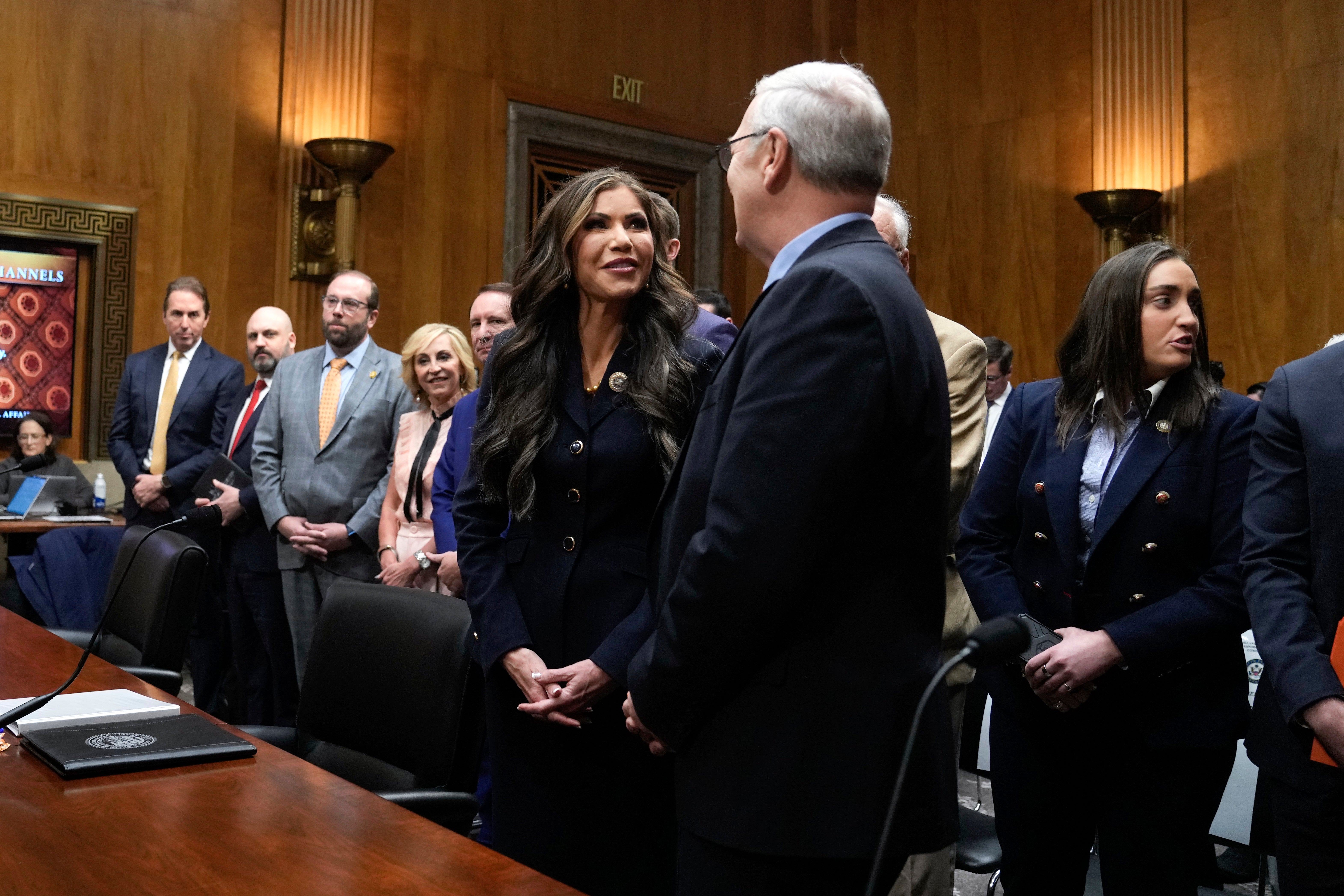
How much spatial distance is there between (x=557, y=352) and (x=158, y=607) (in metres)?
1.36

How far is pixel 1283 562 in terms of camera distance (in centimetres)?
182

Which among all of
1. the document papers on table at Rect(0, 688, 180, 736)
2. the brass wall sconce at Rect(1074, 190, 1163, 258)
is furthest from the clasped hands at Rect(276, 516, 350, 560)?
the brass wall sconce at Rect(1074, 190, 1163, 258)

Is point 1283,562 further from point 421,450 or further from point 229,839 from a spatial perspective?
point 421,450

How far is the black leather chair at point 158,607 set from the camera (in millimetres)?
2799

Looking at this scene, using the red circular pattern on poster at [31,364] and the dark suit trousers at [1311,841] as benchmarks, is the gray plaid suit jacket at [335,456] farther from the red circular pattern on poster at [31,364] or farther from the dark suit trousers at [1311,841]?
the dark suit trousers at [1311,841]

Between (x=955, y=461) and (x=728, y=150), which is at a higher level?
(x=728, y=150)

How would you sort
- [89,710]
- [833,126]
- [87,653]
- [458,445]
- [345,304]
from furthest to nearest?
[345,304] → [458,445] → [89,710] → [87,653] → [833,126]

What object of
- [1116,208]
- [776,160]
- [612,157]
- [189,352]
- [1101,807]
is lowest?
[1101,807]

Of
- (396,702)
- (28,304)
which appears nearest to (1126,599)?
(396,702)

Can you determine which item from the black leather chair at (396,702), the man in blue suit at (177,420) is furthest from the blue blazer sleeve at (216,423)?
the black leather chair at (396,702)

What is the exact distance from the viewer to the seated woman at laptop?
19.1ft

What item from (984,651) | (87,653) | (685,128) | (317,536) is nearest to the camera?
(984,651)

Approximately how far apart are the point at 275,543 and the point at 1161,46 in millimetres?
5737

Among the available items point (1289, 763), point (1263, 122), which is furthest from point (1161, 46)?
point (1289, 763)
